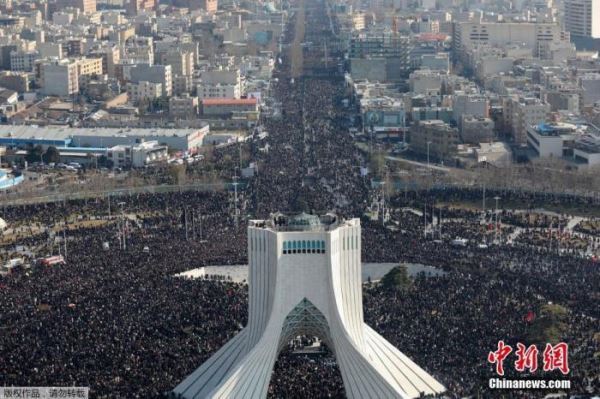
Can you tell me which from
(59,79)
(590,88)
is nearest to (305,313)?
(590,88)

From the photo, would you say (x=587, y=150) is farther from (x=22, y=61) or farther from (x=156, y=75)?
(x=22, y=61)

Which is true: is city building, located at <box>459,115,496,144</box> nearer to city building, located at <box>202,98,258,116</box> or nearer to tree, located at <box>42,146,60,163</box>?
city building, located at <box>202,98,258,116</box>

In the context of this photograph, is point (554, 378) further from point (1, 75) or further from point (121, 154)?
point (1, 75)

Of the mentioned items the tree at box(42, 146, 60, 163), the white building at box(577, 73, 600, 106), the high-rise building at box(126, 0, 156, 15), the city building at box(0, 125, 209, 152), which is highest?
the high-rise building at box(126, 0, 156, 15)

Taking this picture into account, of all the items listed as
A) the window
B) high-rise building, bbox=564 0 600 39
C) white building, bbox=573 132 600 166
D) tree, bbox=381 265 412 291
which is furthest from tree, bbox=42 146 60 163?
high-rise building, bbox=564 0 600 39

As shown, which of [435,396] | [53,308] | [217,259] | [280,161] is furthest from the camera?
[280,161]

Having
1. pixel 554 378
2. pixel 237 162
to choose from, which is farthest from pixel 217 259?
pixel 237 162

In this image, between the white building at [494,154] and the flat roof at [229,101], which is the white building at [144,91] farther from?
the white building at [494,154]
